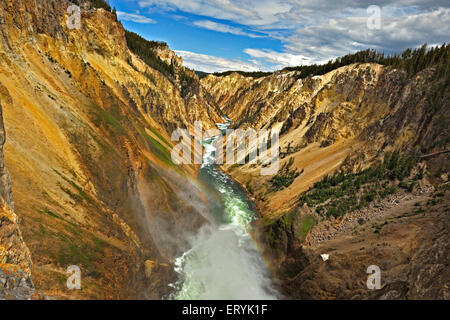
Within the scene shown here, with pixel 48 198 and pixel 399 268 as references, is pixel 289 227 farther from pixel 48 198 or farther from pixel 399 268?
pixel 48 198

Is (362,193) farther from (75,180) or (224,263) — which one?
(75,180)

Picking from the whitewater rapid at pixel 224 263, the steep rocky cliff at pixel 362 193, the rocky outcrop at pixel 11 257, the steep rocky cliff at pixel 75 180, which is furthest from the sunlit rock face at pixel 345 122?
the rocky outcrop at pixel 11 257

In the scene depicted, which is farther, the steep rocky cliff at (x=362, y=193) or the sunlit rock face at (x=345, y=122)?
the sunlit rock face at (x=345, y=122)

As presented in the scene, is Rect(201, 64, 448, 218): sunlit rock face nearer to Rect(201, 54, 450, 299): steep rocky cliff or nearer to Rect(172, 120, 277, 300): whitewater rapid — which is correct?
Rect(201, 54, 450, 299): steep rocky cliff

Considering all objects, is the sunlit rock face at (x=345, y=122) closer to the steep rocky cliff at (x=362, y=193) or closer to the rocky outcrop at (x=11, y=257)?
the steep rocky cliff at (x=362, y=193)

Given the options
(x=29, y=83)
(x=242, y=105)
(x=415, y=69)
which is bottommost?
(x=29, y=83)

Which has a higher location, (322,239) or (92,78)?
(92,78)

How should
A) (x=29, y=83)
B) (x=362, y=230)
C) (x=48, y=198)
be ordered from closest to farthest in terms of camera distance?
(x=48, y=198) → (x=29, y=83) → (x=362, y=230)

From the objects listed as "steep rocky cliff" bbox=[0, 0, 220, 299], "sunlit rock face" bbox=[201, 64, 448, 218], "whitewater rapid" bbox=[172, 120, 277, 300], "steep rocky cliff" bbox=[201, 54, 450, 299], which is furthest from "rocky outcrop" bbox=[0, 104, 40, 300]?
"sunlit rock face" bbox=[201, 64, 448, 218]


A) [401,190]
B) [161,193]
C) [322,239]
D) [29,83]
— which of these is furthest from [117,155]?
[401,190]
